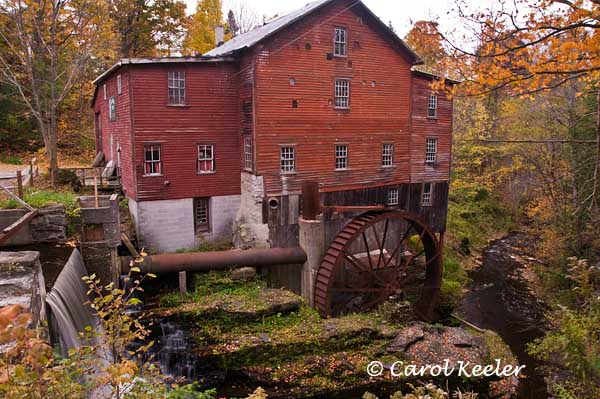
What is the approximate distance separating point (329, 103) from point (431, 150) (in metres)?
6.81

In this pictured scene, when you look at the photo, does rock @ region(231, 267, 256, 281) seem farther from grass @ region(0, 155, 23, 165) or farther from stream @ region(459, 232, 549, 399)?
grass @ region(0, 155, 23, 165)

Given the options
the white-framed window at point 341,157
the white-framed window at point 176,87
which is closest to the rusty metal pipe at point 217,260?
the white-framed window at point 341,157

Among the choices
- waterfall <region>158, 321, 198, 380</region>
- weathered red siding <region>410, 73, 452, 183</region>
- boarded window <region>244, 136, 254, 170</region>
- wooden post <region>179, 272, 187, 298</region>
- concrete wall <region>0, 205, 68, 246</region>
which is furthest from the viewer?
weathered red siding <region>410, 73, 452, 183</region>

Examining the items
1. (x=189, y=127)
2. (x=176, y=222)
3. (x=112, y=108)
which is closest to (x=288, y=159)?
(x=189, y=127)

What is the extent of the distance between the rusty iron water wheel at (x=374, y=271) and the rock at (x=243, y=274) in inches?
98.5

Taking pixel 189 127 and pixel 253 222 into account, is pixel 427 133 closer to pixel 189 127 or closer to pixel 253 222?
pixel 253 222

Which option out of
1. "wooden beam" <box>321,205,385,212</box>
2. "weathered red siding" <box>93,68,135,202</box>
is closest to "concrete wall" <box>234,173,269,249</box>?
"wooden beam" <box>321,205,385,212</box>

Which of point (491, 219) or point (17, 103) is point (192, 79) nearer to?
point (17, 103)

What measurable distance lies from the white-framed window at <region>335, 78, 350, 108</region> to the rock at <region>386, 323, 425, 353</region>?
10.1 metres

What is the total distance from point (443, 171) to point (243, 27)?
24.5m

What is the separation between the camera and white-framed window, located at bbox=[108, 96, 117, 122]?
71.2ft

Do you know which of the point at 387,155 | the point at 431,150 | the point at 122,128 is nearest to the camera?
the point at 122,128

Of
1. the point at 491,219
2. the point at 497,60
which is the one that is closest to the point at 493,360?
the point at 497,60

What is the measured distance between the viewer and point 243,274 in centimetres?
1703
